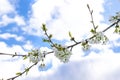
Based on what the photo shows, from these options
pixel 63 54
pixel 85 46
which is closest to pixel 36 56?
pixel 63 54

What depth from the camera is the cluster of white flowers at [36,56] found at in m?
9.13

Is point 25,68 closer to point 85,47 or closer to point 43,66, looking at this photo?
point 43,66

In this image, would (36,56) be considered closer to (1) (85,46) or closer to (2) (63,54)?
(2) (63,54)

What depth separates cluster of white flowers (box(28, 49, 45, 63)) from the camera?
360 inches

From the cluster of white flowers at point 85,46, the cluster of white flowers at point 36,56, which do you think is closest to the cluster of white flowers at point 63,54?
the cluster of white flowers at point 36,56

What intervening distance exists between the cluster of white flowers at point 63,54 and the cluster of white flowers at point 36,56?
421 millimetres

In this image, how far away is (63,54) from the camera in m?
9.13

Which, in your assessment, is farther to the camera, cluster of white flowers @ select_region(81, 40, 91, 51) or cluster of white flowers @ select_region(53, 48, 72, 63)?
cluster of white flowers @ select_region(81, 40, 91, 51)

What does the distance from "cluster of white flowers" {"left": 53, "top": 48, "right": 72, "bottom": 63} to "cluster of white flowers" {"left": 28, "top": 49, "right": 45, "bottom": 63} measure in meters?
0.42

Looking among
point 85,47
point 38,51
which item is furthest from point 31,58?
point 85,47

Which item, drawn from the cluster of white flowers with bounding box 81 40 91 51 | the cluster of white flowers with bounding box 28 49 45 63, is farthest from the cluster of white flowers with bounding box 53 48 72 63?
the cluster of white flowers with bounding box 81 40 91 51

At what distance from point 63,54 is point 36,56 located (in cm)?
78

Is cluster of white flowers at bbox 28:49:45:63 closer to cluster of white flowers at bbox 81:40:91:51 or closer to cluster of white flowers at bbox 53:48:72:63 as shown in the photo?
cluster of white flowers at bbox 53:48:72:63

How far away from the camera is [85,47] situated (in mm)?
9648
